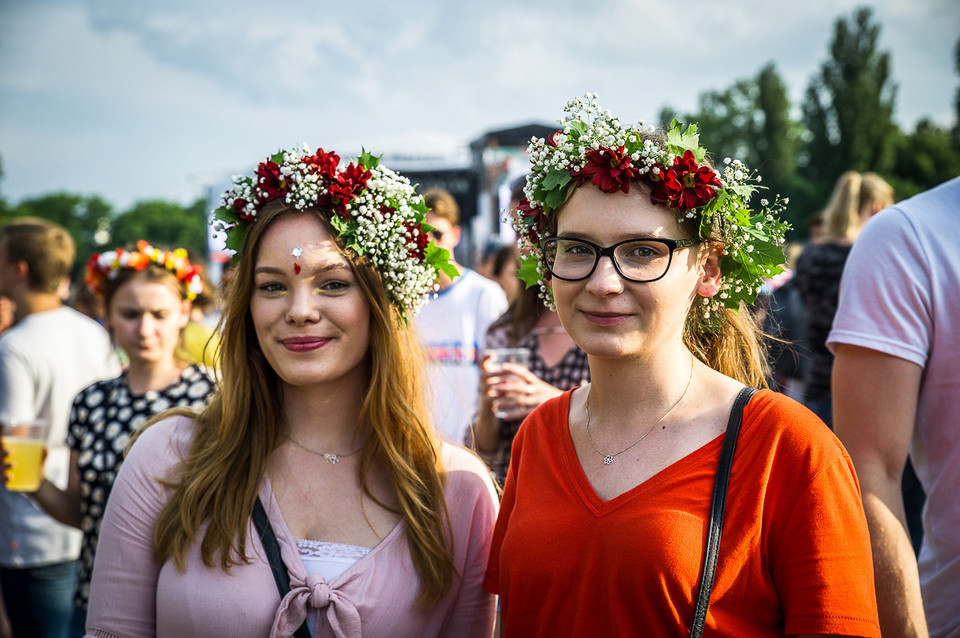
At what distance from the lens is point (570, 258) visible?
1768mm

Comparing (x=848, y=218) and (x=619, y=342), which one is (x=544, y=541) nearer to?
(x=619, y=342)

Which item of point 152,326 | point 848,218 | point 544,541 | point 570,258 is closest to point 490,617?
point 544,541

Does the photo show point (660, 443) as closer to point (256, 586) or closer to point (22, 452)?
point (256, 586)

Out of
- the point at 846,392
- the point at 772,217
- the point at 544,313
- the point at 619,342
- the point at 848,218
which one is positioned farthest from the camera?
the point at 848,218

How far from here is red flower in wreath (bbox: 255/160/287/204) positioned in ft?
7.50

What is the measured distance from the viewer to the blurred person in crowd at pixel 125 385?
333cm

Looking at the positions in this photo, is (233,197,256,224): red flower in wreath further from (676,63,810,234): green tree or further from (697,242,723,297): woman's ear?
(676,63,810,234): green tree

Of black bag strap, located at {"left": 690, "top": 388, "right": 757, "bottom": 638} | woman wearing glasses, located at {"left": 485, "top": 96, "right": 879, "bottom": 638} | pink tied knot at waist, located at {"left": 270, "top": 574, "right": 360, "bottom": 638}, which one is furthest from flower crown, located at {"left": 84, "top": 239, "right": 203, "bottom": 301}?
black bag strap, located at {"left": 690, "top": 388, "right": 757, "bottom": 638}

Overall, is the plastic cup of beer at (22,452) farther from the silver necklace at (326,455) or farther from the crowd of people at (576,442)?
the silver necklace at (326,455)

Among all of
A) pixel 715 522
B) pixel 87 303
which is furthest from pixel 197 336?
pixel 87 303

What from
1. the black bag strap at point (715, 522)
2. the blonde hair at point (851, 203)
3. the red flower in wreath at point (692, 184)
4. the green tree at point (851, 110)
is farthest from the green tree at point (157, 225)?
the black bag strap at point (715, 522)

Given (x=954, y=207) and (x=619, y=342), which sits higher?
(x=954, y=207)

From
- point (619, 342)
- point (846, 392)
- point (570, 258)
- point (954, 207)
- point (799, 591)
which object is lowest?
point (799, 591)

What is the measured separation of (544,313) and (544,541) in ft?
6.25
